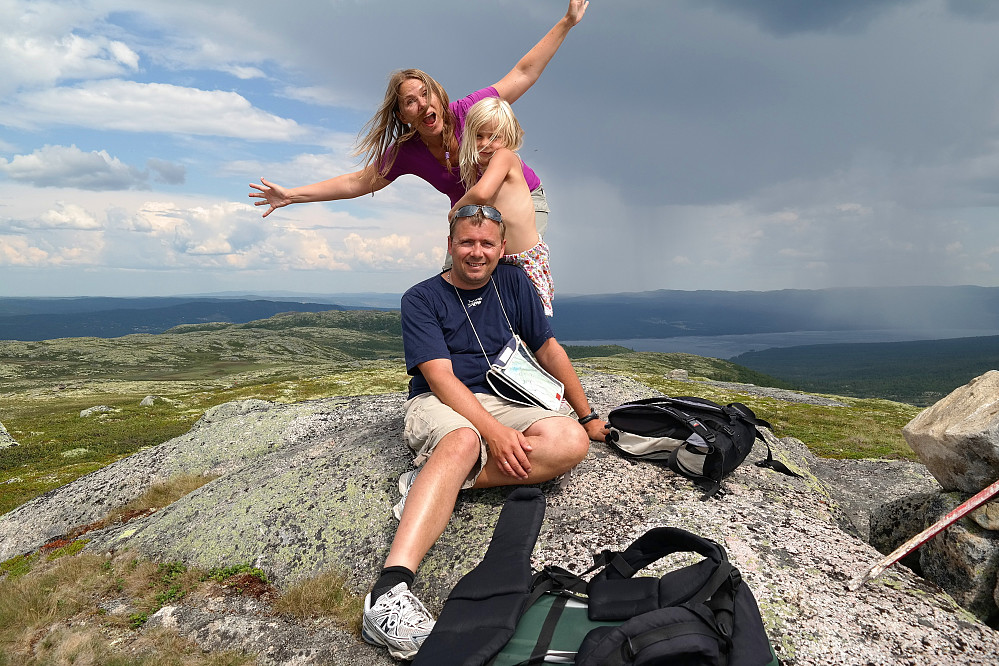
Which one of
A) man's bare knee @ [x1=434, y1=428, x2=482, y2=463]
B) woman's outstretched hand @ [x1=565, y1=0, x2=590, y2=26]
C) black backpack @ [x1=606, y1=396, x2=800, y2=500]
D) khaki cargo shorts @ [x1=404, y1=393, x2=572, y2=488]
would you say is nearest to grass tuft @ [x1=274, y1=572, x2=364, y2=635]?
khaki cargo shorts @ [x1=404, y1=393, x2=572, y2=488]

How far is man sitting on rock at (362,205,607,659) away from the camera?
6.35 metres

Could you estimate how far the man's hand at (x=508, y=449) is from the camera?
714cm

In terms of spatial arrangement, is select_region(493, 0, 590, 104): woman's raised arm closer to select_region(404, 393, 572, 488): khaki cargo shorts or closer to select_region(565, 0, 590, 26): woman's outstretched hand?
select_region(565, 0, 590, 26): woman's outstretched hand

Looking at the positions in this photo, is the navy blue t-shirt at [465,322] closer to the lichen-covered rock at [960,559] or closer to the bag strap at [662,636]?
the bag strap at [662,636]

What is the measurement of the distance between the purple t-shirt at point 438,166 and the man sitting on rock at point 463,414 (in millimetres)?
1640

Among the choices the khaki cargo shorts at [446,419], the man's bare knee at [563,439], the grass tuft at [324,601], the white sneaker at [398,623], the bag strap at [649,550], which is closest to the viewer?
the bag strap at [649,550]

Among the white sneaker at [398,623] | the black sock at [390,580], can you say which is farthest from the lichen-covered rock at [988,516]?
the black sock at [390,580]

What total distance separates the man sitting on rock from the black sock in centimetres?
1

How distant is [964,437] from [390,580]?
7399 millimetres

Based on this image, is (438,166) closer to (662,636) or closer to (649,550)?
(649,550)

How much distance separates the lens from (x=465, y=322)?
844 cm

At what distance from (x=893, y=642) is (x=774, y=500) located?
2.85m


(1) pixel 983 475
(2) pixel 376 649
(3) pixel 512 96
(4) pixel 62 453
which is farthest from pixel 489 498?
(4) pixel 62 453

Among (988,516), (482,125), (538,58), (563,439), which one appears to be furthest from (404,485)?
(538,58)
